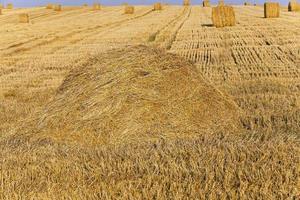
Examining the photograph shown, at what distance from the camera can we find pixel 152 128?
251 inches

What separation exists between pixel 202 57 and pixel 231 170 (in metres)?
8.97

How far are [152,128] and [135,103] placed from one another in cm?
43

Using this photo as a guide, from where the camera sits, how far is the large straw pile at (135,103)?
6.32 meters

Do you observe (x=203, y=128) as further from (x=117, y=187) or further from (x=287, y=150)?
(x=117, y=187)

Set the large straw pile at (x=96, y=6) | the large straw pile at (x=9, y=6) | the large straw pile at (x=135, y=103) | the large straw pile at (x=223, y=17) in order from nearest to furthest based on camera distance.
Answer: the large straw pile at (x=135, y=103), the large straw pile at (x=223, y=17), the large straw pile at (x=96, y=6), the large straw pile at (x=9, y=6)

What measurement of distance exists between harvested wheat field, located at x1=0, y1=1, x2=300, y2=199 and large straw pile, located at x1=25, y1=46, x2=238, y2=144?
1cm

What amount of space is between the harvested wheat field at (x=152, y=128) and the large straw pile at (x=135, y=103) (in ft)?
0.04

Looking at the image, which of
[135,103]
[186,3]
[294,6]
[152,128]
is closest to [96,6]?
[186,3]

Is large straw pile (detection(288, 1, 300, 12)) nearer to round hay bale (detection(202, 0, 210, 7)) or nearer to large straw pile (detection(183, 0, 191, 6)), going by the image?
round hay bale (detection(202, 0, 210, 7))

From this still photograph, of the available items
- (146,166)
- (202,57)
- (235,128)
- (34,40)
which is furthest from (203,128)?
(34,40)

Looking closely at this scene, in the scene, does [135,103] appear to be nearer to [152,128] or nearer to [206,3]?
[152,128]

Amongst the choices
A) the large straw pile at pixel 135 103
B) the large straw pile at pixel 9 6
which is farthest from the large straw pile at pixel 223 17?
the large straw pile at pixel 9 6

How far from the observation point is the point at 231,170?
4258 millimetres

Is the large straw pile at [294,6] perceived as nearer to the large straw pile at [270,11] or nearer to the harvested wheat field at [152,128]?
the large straw pile at [270,11]
